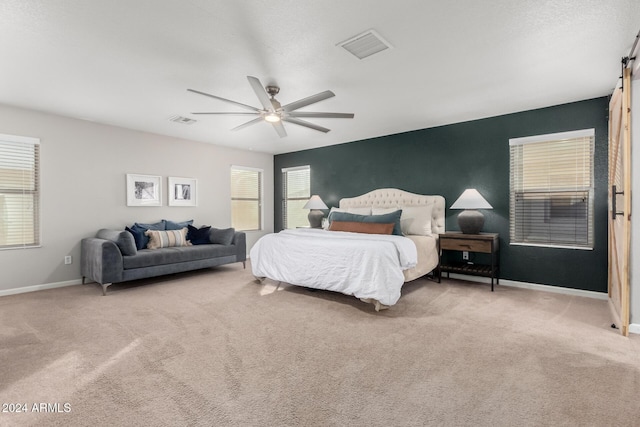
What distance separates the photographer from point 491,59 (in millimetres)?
2855

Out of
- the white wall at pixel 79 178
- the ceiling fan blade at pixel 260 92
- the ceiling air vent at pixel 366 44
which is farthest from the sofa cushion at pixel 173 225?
the ceiling air vent at pixel 366 44

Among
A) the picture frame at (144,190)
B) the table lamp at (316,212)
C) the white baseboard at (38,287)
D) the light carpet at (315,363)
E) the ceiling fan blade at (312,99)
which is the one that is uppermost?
the ceiling fan blade at (312,99)

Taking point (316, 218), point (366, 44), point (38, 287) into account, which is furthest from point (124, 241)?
point (366, 44)

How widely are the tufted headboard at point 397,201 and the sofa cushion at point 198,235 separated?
2.60 metres

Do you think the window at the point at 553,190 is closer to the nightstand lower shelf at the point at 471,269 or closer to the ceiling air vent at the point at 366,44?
the nightstand lower shelf at the point at 471,269

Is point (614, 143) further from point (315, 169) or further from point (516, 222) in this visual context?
point (315, 169)

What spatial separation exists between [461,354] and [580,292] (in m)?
2.69

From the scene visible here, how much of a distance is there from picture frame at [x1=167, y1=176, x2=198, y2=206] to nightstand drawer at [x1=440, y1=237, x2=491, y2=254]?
450 centimetres

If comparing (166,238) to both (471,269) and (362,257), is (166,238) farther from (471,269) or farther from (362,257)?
(471,269)

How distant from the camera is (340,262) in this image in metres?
3.59

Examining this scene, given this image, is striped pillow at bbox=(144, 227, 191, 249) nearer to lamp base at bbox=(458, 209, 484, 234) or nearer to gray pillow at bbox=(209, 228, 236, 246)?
gray pillow at bbox=(209, 228, 236, 246)

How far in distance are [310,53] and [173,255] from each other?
354cm

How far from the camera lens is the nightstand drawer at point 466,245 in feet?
13.7

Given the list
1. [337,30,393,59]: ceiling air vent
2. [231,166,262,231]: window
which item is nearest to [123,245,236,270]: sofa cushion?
[231,166,262,231]: window
